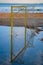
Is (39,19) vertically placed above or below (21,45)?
above

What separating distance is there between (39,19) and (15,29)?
1.22 feet

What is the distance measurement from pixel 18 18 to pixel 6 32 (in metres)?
0.26

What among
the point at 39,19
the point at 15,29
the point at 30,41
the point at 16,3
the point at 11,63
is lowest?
the point at 11,63

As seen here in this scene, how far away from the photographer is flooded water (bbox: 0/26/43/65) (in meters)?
2.50

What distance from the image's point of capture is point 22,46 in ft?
8.86

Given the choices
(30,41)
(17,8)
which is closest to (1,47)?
(30,41)

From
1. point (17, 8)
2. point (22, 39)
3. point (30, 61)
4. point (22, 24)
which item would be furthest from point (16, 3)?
point (30, 61)

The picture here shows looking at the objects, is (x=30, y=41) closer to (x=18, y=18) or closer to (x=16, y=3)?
(x=18, y=18)

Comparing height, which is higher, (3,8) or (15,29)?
(3,8)

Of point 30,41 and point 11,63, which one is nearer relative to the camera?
point 11,63

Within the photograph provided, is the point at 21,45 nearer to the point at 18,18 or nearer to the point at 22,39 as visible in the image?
the point at 22,39

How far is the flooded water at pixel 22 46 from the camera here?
2.50m

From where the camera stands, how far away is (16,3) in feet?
8.48

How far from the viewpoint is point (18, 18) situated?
8.54ft
